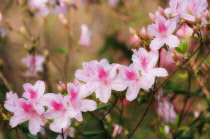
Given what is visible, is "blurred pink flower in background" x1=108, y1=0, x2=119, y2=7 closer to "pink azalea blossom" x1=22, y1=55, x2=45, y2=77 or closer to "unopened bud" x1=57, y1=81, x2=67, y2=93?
"pink azalea blossom" x1=22, y1=55, x2=45, y2=77

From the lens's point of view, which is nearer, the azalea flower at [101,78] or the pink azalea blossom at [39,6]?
the azalea flower at [101,78]

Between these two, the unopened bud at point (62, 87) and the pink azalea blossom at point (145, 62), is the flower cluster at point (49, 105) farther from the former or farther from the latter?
the pink azalea blossom at point (145, 62)

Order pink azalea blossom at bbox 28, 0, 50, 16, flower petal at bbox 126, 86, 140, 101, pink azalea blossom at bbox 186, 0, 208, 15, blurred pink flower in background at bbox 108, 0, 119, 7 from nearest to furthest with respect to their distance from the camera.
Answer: flower petal at bbox 126, 86, 140, 101
pink azalea blossom at bbox 186, 0, 208, 15
pink azalea blossom at bbox 28, 0, 50, 16
blurred pink flower in background at bbox 108, 0, 119, 7

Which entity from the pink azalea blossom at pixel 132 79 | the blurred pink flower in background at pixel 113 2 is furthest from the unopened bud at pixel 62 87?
the blurred pink flower in background at pixel 113 2

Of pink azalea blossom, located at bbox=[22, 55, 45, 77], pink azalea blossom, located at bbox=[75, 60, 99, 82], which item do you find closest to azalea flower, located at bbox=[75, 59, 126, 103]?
pink azalea blossom, located at bbox=[75, 60, 99, 82]

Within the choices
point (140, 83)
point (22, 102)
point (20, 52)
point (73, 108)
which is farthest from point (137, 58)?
point (20, 52)
